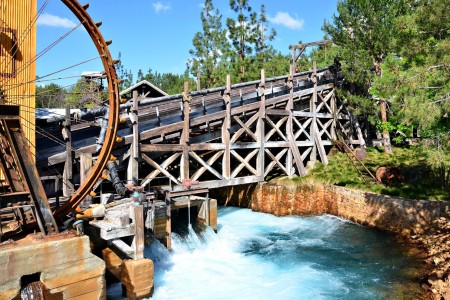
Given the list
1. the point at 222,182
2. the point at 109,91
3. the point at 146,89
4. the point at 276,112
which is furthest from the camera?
the point at 146,89

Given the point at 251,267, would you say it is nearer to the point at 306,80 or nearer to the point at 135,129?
the point at 135,129

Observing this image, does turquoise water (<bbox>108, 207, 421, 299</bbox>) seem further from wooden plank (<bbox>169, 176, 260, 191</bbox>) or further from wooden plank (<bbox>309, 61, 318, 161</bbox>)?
wooden plank (<bbox>309, 61, 318, 161</bbox>)

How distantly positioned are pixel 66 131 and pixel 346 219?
10268mm

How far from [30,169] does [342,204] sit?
36.6 feet

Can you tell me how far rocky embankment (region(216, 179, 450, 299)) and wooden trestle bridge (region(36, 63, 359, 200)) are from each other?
3.44ft

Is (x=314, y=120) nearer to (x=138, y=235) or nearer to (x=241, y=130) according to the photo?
(x=241, y=130)

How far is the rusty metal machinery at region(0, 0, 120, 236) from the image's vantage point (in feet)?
20.4

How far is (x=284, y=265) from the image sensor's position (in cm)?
971

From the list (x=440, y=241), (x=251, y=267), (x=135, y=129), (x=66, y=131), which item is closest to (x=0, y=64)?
(x=66, y=131)

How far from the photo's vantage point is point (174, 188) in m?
11.6

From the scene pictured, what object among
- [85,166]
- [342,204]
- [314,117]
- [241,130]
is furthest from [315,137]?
[85,166]

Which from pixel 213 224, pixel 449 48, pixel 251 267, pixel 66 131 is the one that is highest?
pixel 449 48

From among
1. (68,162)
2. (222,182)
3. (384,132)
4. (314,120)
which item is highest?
(314,120)

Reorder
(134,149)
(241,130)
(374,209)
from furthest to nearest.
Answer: (241,130)
(374,209)
(134,149)
